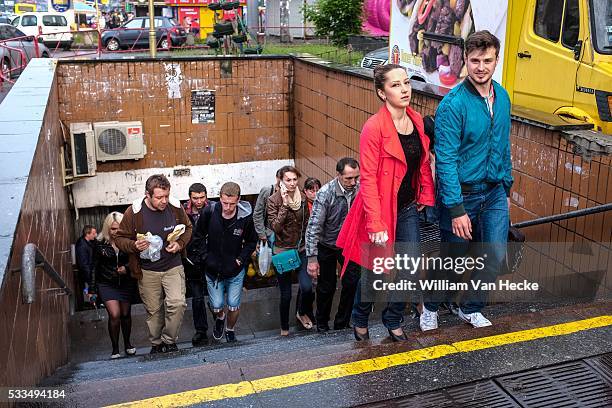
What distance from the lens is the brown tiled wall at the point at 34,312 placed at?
136 inches

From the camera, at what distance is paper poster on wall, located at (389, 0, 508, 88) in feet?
29.6

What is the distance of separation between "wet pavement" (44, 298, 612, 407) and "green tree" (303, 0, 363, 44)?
57.8 feet

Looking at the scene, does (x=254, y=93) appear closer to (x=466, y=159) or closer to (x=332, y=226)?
(x=332, y=226)

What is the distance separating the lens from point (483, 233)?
4.55 m

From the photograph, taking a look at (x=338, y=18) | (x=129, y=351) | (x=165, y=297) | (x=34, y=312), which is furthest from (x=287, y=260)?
(x=338, y=18)

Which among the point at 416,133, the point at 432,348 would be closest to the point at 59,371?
the point at 432,348

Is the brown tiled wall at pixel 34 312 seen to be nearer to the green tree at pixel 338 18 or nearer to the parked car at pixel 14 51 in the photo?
the parked car at pixel 14 51

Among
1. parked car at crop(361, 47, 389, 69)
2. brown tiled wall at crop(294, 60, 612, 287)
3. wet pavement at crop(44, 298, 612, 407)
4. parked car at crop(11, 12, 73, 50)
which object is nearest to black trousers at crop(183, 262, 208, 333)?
wet pavement at crop(44, 298, 612, 407)

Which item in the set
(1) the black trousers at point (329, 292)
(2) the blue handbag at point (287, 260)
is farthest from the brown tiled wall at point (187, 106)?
(1) the black trousers at point (329, 292)

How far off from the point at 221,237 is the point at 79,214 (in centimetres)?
699

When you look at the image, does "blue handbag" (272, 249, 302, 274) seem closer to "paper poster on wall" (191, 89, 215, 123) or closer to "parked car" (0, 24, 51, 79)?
"paper poster on wall" (191, 89, 215, 123)

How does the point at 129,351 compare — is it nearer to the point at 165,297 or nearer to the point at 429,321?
the point at 165,297

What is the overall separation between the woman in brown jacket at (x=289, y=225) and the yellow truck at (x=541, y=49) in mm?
2663

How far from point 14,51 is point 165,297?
16.0 meters
